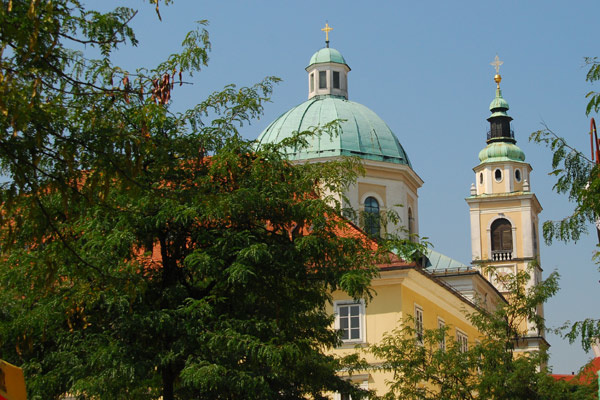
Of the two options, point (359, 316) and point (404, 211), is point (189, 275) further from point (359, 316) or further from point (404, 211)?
point (404, 211)

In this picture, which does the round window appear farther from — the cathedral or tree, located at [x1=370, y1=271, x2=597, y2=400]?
tree, located at [x1=370, y1=271, x2=597, y2=400]

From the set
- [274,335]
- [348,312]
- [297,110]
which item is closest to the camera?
[274,335]

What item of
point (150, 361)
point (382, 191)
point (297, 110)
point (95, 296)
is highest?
point (297, 110)

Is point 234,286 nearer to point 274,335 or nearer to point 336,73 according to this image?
point 274,335

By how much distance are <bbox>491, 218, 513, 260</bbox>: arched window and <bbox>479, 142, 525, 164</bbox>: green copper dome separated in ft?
14.8

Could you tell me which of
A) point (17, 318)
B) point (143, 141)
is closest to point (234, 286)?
point (17, 318)

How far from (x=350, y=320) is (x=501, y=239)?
4281 cm

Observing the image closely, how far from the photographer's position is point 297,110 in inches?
1802

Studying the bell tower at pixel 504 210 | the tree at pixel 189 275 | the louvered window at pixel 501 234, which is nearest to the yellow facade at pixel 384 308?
the tree at pixel 189 275

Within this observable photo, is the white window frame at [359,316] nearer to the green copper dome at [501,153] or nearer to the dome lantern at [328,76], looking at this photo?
the dome lantern at [328,76]

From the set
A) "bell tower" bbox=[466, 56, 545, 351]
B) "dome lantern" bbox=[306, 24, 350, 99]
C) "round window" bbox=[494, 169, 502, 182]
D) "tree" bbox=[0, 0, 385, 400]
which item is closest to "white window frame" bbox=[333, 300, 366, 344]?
"tree" bbox=[0, 0, 385, 400]

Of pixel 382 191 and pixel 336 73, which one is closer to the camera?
pixel 382 191

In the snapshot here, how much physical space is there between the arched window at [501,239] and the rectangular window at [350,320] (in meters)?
41.9

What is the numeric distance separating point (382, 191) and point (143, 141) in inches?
1299
